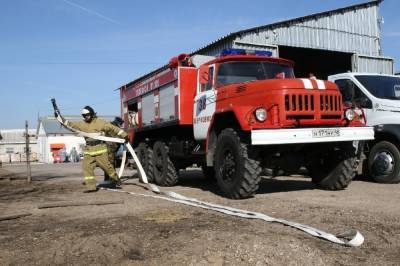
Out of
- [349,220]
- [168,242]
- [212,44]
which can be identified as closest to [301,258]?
[168,242]

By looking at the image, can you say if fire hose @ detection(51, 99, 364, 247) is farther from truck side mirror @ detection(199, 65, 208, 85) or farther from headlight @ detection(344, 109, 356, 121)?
headlight @ detection(344, 109, 356, 121)

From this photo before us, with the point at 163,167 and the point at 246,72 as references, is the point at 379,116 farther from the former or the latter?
the point at 163,167

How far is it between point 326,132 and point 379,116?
316cm

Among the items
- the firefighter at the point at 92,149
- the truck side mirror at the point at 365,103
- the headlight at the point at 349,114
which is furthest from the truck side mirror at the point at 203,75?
the truck side mirror at the point at 365,103

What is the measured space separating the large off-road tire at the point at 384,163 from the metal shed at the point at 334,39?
31.9 ft

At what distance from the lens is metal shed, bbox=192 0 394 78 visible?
20.0 metres

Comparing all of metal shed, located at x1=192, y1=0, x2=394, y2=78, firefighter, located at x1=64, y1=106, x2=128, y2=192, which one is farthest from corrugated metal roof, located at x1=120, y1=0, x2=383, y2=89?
firefighter, located at x1=64, y1=106, x2=128, y2=192

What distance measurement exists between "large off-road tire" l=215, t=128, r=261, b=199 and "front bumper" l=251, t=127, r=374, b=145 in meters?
0.54

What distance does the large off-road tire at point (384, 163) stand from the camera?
9734 mm

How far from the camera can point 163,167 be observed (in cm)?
1109

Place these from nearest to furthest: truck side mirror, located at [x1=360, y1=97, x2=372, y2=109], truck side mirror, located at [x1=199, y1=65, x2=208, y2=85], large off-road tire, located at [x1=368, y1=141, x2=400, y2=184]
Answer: truck side mirror, located at [x1=199, y1=65, x2=208, y2=85] → large off-road tire, located at [x1=368, y1=141, x2=400, y2=184] → truck side mirror, located at [x1=360, y1=97, x2=372, y2=109]

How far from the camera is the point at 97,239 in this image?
4.86m

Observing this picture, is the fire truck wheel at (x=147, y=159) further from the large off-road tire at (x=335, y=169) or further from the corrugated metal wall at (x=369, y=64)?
the corrugated metal wall at (x=369, y=64)

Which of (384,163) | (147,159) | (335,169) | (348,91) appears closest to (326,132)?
(335,169)
